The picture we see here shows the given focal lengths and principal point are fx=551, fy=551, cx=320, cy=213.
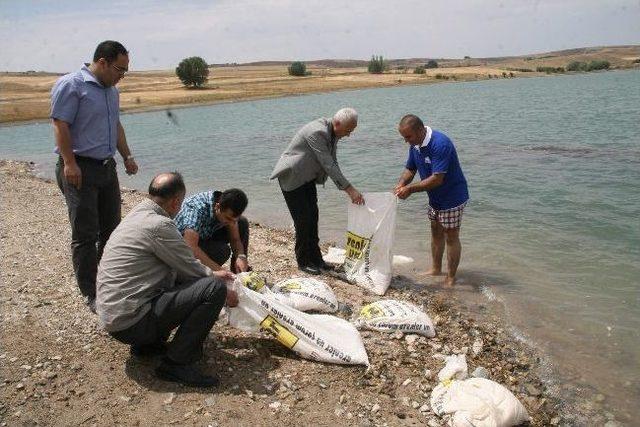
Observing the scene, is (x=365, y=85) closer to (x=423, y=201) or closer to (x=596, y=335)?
(x=423, y=201)

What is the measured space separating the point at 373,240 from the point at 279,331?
2255 mm

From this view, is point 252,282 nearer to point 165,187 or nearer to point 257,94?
point 165,187

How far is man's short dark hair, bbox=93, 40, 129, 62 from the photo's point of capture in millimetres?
4719

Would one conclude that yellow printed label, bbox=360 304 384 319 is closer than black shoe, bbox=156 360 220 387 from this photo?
No

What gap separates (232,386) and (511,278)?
4569 millimetres

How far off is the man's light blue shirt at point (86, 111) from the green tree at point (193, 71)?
73.7 metres

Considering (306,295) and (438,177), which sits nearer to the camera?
(306,295)

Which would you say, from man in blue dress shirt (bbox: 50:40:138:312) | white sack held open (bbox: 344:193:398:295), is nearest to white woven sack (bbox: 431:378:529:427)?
white sack held open (bbox: 344:193:398:295)

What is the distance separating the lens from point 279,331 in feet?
14.9

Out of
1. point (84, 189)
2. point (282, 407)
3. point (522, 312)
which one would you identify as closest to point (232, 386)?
point (282, 407)

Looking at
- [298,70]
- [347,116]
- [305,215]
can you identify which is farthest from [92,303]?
[298,70]

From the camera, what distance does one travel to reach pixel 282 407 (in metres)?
3.90

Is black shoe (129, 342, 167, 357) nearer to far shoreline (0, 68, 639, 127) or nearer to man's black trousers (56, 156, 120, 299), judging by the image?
man's black trousers (56, 156, 120, 299)

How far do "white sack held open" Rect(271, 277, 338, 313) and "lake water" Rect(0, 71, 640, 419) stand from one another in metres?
2.08
